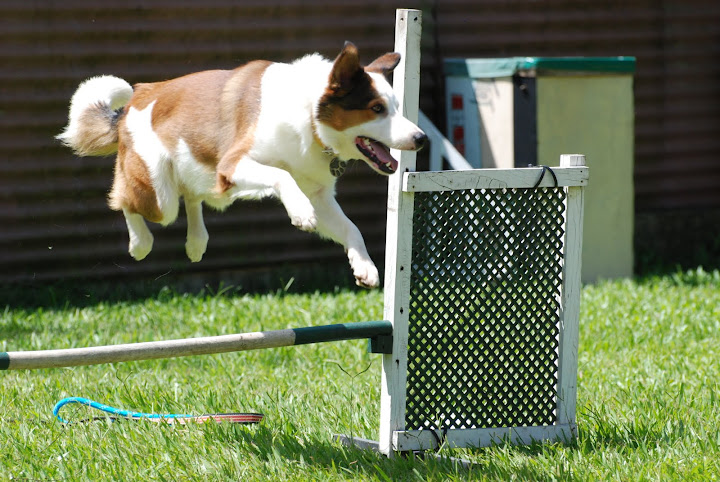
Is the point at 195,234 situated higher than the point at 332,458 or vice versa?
the point at 195,234

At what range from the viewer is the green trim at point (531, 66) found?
669cm

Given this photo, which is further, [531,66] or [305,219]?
[531,66]

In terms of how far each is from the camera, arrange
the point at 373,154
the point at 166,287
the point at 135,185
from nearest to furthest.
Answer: the point at 373,154, the point at 135,185, the point at 166,287

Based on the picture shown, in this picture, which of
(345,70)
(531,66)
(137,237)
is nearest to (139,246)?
(137,237)

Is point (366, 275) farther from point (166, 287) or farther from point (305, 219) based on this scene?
point (166, 287)

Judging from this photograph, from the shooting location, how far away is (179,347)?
3.16 metres

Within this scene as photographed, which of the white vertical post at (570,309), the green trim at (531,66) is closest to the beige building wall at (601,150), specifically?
the green trim at (531,66)

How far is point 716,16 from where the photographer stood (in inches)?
324

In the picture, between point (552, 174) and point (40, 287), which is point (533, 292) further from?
point (40, 287)

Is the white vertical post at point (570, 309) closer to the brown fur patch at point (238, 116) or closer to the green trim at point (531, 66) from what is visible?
the brown fur patch at point (238, 116)

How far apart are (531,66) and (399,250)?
3671 mm

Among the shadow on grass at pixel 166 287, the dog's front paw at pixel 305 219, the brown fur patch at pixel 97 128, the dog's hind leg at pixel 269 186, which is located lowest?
the shadow on grass at pixel 166 287

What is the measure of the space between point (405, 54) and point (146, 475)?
5.76 feet

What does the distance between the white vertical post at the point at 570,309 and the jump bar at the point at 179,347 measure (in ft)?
2.55
